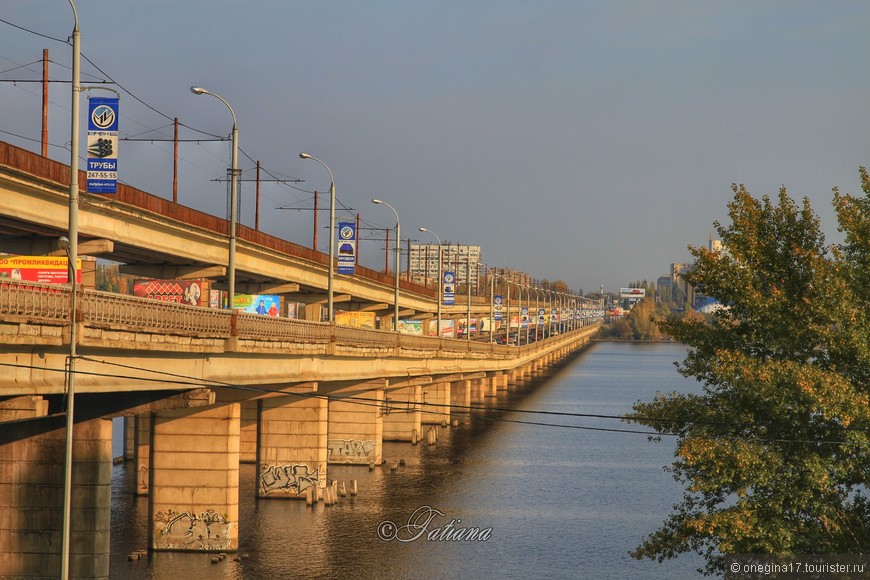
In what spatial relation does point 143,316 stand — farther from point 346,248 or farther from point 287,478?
point 346,248

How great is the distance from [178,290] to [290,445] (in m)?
10.2

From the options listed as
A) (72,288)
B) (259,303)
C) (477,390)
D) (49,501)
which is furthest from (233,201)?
(477,390)

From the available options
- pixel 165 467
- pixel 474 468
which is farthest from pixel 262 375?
pixel 474 468

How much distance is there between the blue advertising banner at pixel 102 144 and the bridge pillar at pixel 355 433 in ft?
150

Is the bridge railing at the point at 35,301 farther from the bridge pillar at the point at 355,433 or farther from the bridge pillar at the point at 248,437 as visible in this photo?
the bridge pillar at the point at 355,433

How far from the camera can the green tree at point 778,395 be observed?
29.9 meters

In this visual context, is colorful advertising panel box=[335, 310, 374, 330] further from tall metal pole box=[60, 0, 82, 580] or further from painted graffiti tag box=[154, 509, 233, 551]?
tall metal pole box=[60, 0, 82, 580]

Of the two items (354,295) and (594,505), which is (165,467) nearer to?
(594,505)

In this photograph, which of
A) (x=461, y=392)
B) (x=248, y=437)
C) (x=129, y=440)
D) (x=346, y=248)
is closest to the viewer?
(x=346, y=248)

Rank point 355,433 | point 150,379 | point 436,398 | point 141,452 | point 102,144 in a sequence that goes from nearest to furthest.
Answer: point 102,144 < point 150,379 < point 141,452 < point 355,433 < point 436,398

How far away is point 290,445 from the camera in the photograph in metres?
64.4

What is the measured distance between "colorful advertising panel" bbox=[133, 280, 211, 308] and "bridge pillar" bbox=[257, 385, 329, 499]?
6408 mm

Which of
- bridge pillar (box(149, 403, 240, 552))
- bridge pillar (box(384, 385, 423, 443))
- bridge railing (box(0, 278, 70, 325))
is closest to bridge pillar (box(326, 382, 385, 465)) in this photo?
bridge pillar (box(384, 385, 423, 443))

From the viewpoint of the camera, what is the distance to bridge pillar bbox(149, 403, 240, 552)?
47.0 meters
